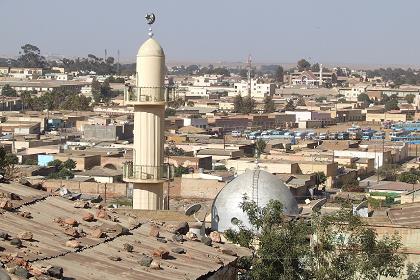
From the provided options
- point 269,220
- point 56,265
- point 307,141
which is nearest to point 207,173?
point 307,141

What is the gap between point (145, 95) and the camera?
1021cm

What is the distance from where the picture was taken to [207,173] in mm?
27594

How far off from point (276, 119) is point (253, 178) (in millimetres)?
43561

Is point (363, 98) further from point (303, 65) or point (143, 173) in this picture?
point (143, 173)

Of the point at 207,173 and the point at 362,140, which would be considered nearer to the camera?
the point at 207,173

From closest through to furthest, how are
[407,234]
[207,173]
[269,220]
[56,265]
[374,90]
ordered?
[56,265]
[269,220]
[407,234]
[207,173]
[374,90]

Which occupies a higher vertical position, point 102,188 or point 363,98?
point 363,98

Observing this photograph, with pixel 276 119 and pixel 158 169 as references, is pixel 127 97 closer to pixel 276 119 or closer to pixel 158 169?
pixel 158 169

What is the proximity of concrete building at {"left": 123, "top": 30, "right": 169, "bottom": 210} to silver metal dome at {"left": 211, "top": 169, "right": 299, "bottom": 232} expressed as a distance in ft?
4.17

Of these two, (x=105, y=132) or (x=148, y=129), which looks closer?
(x=148, y=129)

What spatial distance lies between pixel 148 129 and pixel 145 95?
36 centimetres

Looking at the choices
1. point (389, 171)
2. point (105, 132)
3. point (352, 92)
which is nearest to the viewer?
point (389, 171)

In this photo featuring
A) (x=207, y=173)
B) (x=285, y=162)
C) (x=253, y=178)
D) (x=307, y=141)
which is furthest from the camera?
(x=307, y=141)

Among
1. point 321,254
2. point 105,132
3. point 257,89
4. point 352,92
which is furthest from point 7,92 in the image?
point 321,254
